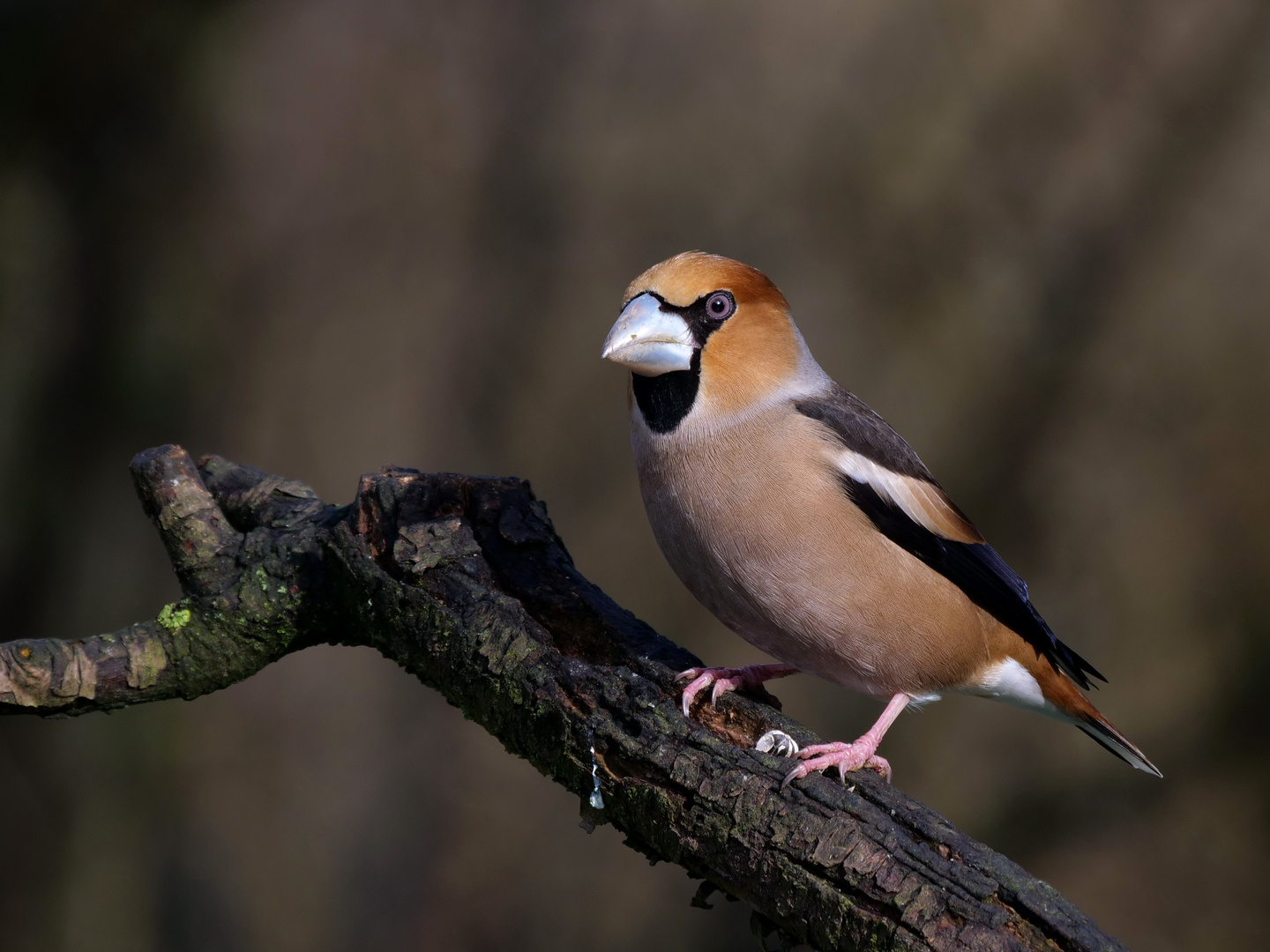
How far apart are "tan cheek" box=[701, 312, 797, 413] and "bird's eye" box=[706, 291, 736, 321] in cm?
3

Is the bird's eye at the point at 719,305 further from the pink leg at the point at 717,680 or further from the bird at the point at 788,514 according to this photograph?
the pink leg at the point at 717,680

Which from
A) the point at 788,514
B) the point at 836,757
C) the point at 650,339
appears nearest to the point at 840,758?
the point at 836,757

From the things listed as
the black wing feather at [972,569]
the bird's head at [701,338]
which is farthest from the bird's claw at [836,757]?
the bird's head at [701,338]

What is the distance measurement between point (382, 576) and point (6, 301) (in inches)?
190

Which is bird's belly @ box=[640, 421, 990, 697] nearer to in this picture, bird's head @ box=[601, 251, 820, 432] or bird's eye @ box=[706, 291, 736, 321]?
bird's head @ box=[601, 251, 820, 432]

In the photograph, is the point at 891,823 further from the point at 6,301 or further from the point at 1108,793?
the point at 6,301

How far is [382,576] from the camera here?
2.27m

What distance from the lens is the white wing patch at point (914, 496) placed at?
232cm

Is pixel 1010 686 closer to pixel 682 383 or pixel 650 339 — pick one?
pixel 682 383

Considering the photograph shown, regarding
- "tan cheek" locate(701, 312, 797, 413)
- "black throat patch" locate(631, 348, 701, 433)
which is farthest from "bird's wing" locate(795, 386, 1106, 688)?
"black throat patch" locate(631, 348, 701, 433)

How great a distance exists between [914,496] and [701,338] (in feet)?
2.03

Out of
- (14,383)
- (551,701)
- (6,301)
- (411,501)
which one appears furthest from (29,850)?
(551,701)

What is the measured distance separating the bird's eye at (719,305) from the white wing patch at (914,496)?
15.9 inches

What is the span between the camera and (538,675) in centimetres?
203
